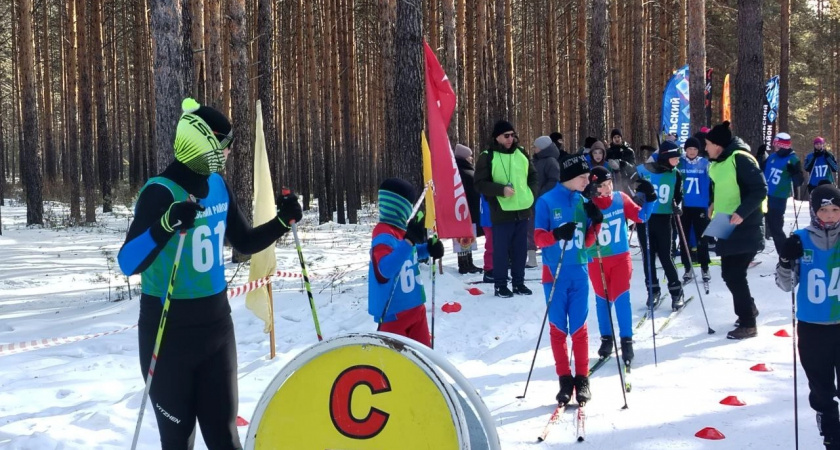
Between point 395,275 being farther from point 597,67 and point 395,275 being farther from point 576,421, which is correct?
point 597,67

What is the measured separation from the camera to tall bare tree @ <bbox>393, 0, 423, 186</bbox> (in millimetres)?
10375

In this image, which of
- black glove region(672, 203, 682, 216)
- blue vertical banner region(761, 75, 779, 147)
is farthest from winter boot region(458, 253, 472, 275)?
blue vertical banner region(761, 75, 779, 147)

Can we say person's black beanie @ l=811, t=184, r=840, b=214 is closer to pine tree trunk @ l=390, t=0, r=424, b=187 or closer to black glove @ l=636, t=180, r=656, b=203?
black glove @ l=636, t=180, r=656, b=203

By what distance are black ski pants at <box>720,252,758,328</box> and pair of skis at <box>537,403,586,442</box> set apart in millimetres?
3063

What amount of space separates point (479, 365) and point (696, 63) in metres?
11.0

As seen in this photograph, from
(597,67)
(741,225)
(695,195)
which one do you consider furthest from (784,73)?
(741,225)

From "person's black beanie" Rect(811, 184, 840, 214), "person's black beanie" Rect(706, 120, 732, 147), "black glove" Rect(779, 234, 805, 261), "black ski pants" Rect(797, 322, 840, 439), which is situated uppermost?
"person's black beanie" Rect(706, 120, 732, 147)

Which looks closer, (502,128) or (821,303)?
(821,303)

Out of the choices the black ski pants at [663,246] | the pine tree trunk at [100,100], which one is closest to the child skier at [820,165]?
the black ski pants at [663,246]

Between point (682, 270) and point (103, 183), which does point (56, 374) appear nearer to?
point (682, 270)

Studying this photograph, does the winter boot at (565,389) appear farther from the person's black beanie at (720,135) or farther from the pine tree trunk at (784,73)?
the pine tree trunk at (784,73)

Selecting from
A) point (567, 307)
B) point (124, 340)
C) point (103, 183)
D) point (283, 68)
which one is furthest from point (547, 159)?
point (283, 68)

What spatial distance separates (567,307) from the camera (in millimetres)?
5688

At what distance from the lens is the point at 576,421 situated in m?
5.18
